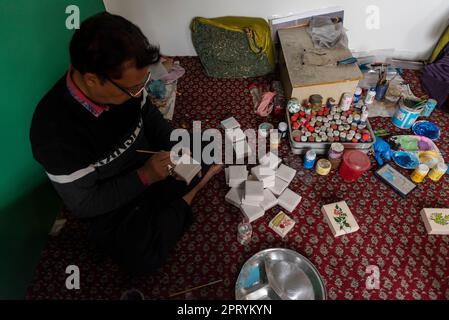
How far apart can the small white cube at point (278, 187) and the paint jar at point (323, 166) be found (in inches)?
9.3

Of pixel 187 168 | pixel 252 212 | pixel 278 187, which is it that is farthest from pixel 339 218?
pixel 187 168

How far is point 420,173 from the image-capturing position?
184 cm

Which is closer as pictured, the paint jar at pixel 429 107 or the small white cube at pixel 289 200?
the small white cube at pixel 289 200

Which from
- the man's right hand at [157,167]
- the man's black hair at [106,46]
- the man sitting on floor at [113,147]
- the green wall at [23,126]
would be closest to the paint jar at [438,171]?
the man sitting on floor at [113,147]

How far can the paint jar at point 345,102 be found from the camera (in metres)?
2.03

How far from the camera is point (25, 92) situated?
1.54 metres

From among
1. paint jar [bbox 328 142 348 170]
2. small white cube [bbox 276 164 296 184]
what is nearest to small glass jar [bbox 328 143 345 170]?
paint jar [bbox 328 142 348 170]

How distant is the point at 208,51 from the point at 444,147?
176cm

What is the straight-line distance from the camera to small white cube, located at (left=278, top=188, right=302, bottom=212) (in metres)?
1.77

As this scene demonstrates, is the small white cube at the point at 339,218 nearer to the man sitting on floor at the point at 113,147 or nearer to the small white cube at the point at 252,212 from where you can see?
the small white cube at the point at 252,212

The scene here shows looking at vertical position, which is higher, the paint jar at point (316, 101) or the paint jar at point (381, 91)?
the paint jar at point (316, 101)

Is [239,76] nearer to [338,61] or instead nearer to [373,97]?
[338,61]

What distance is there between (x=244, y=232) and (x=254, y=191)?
0.73ft

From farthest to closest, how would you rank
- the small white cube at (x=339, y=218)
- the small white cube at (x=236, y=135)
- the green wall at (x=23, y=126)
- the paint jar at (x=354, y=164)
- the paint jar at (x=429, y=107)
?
the paint jar at (x=429, y=107)
the small white cube at (x=236, y=135)
the paint jar at (x=354, y=164)
the small white cube at (x=339, y=218)
the green wall at (x=23, y=126)
